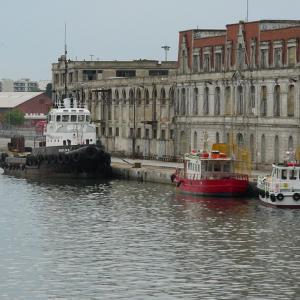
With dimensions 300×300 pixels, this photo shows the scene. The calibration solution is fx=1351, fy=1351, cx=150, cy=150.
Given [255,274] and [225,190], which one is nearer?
[255,274]

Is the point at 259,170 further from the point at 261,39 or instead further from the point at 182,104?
the point at 182,104

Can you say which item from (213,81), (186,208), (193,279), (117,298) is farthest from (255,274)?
(213,81)

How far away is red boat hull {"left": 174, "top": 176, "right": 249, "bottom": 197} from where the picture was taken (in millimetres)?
97312

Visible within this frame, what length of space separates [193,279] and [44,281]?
21.6 ft

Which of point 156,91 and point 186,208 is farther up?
point 156,91

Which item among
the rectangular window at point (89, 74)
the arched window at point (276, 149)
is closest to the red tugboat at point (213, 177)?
the arched window at point (276, 149)

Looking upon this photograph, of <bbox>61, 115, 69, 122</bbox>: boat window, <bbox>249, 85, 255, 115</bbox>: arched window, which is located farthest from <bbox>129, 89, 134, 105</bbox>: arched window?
<bbox>249, 85, 255, 115</bbox>: arched window

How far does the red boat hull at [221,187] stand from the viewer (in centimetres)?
9731

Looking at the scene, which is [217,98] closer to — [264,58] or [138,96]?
[264,58]

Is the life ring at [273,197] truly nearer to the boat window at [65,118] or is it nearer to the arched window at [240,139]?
the arched window at [240,139]

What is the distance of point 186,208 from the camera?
91125 mm

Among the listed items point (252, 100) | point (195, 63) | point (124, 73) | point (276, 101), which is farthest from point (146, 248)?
point (124, 73)

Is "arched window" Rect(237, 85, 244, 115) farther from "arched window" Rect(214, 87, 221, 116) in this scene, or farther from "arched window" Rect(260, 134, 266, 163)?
"arched window" Rect(260, 134, 266, 163)

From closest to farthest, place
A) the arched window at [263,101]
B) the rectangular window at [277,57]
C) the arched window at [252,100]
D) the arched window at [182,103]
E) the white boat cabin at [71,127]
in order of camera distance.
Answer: the rectangular window at [277,57] < the arched window at [263,101] < the arched window at [252,100] < the white boat cabin at [71,127] < the arched window at [182,103]
